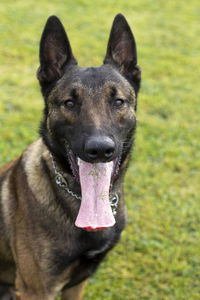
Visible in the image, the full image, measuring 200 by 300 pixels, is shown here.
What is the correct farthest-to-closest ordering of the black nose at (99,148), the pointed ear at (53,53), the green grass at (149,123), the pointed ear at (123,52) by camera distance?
the green grass at (149,123)
the pointed ear at (123,52)
the pointed ear at (53,53)
the black nose at (99,148)

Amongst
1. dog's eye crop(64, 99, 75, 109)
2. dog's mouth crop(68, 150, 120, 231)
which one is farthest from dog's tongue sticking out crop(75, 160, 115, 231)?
dog's eye crop(64, 99, 75, 109)

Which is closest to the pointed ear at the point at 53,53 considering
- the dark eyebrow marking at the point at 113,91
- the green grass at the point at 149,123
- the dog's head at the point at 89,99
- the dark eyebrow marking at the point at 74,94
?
the dog's head at the point at 89,99

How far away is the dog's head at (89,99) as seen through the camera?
2.49 meters

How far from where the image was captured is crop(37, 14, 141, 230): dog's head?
2.49m

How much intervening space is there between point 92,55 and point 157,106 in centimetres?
217

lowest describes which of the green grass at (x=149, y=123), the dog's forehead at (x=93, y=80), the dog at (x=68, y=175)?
the green grass at (x=149, y=123)

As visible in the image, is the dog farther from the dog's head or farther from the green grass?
the green grass

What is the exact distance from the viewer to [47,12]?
31.6 ft

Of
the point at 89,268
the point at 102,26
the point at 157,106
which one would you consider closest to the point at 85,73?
the point at 89,268

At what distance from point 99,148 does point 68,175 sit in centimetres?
58

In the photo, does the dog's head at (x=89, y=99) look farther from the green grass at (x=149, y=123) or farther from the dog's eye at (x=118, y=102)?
the green grass at (x=149, y=123)

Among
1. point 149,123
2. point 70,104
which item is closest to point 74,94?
point 70,104

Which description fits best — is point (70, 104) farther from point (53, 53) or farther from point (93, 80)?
point (53, 53)

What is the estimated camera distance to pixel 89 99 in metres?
2.63
